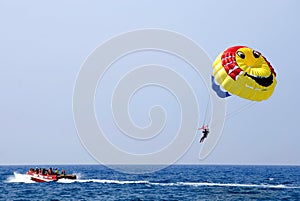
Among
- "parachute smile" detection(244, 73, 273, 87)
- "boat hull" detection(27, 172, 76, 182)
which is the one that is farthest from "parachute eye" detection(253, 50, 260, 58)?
"boat hull" detection(27, 172, 76, 182)

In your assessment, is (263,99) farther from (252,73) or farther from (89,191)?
(89,191)

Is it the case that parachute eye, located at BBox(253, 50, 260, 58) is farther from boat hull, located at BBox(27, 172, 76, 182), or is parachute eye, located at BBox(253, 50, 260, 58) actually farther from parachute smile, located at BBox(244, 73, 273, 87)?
boat hull, located at BBox(27, 172, 76, 182)

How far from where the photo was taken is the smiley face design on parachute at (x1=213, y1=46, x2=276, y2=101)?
34.4m

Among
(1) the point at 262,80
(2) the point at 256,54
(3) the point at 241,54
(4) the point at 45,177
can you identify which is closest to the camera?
(1) the point at 262,80

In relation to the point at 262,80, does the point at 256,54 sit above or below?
above

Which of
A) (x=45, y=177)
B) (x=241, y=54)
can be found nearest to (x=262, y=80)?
(x=241, y=54)

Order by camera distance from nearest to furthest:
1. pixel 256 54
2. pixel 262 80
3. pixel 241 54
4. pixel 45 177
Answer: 1. pixel 262 80
2. pixel 241 54
3. pixel 256 54
4. pixel 45 177

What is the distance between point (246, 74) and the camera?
34.4 m

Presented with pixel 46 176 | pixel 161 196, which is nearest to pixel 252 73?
pixel 161 196

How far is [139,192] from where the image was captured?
178ft

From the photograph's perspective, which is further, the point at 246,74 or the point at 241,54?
the point at 241,54

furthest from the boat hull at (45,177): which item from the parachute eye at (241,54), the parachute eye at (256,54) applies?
the parachute eye at (256,54)

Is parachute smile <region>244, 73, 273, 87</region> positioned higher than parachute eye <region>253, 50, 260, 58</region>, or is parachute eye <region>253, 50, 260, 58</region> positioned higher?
parachute eye <region>253, 50, 260, 58</region>

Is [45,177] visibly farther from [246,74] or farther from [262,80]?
[262,80]
